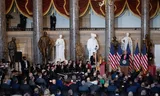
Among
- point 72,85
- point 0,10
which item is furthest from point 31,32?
point 72,85

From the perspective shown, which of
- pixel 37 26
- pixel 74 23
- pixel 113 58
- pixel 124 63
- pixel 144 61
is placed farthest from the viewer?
pixel 74 23

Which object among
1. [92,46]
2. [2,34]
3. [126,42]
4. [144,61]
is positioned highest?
[2,34]

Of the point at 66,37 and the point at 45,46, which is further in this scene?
the point at 66,37

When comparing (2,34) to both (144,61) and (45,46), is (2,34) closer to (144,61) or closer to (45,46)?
(45,46)

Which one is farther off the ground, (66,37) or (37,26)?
(37,26)

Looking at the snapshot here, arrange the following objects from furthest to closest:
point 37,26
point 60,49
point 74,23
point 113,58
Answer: point 60,49 < point 74,23 < point 37,26 < point 113,58

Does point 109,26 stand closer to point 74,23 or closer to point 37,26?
point 74,23

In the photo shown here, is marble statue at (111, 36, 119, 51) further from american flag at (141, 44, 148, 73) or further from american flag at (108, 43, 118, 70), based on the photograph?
american flag at (141, 44, 148, 73)

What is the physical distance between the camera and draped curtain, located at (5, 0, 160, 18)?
2827 cm

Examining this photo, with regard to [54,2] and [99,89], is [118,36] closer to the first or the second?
[54,2]

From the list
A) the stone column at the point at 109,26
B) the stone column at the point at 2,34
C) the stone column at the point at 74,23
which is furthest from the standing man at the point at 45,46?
the stone column at the point at 109,26

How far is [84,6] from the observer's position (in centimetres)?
2908

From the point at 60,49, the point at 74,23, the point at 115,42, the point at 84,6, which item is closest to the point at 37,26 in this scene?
the point at 60,49

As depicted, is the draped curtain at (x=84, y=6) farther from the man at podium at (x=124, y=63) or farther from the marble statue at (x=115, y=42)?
the man at podium at (x=124, y=63)
